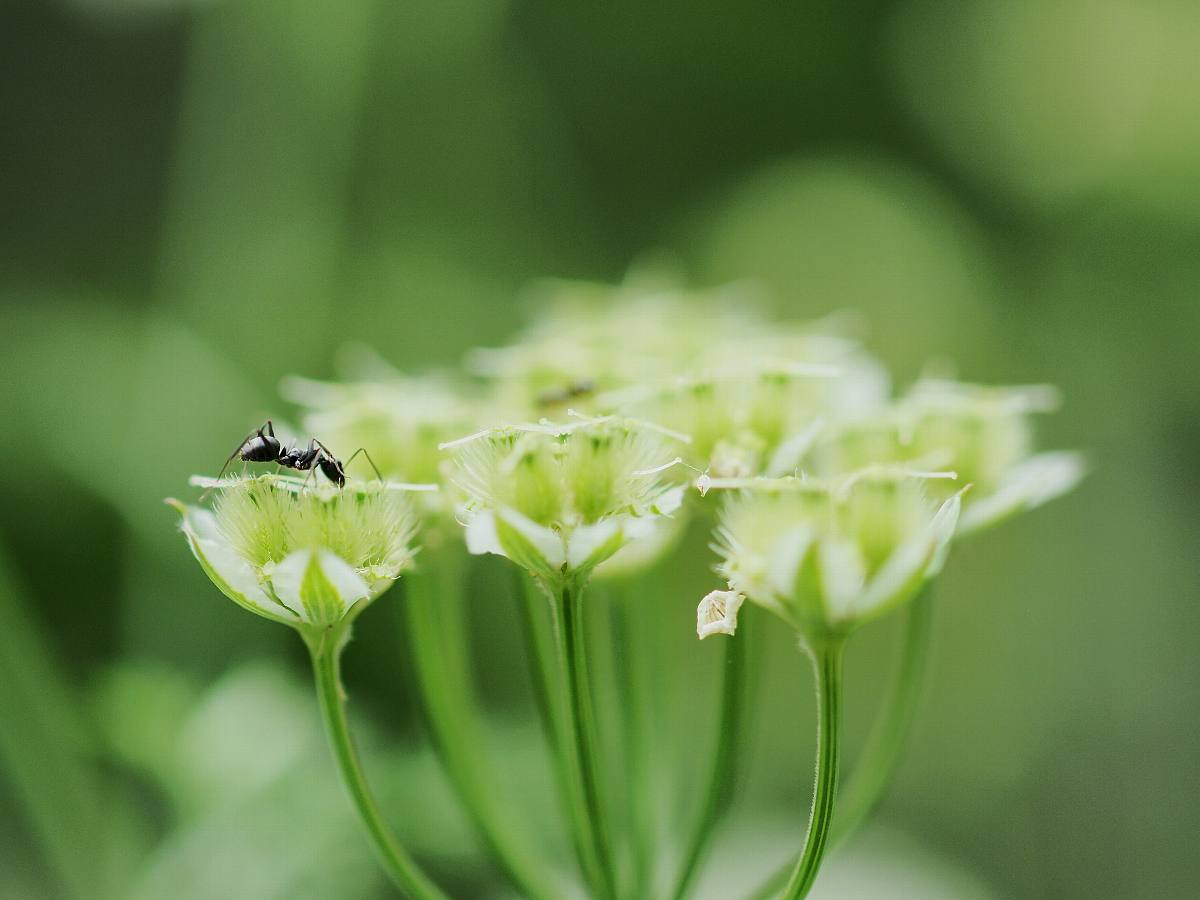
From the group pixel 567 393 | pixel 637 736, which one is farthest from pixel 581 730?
pixel 567 393

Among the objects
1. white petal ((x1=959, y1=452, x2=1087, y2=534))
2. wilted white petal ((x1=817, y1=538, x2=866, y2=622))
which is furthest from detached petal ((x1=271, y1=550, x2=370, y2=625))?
white petal ((x1=959, y1=452, x2=1087, y2=534))

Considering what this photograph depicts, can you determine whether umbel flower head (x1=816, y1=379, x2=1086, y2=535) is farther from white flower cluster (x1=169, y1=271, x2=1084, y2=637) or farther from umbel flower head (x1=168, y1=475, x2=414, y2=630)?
umbel flower head (x1=168, y1=475, x2=414, y2=630)

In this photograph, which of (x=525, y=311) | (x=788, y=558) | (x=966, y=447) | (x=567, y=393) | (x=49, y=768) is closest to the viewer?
(x=788, y=558)

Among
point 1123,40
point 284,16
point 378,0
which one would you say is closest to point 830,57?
point 1123,40

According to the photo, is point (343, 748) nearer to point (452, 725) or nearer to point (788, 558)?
point (452, 725)

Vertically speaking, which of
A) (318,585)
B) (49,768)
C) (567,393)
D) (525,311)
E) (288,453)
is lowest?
(49,768)

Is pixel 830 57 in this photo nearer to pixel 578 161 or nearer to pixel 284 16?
pixel 578 161

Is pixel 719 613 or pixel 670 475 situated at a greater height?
pixel 670 475
